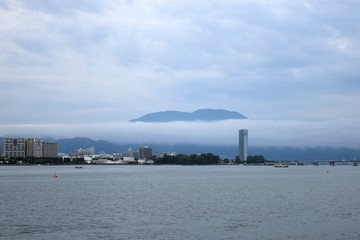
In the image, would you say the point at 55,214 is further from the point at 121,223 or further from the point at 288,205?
the point at 288,205

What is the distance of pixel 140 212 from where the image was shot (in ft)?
163

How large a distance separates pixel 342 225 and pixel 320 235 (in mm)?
5407

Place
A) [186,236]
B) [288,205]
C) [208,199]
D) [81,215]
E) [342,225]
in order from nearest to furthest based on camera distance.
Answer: [186,236] → [342,225] → [81,215] → [288,205] → [208,199]

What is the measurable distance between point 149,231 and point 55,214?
44.9 ft

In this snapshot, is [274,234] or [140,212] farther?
[140,212]

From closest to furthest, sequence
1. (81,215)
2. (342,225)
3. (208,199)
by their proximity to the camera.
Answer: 1. (342,225)
2. (81,215)
3. (208,199)

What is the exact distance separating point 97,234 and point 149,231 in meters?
3.71

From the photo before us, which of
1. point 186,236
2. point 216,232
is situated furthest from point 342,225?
point 186,236

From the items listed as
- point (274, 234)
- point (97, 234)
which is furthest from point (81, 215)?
point (274, 234)

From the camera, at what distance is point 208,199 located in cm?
6347

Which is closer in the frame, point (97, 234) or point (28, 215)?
point (97, 234)

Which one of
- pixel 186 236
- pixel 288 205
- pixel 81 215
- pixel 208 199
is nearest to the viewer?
pixel 186 236

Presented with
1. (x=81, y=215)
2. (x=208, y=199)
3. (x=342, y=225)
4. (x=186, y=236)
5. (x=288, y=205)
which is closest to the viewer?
(x=186, y=236)

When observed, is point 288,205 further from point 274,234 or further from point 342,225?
point 274,234
